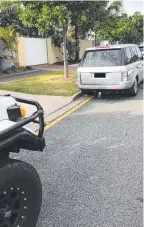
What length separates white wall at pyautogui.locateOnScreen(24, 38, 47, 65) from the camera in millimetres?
21234

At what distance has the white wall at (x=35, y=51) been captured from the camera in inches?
836

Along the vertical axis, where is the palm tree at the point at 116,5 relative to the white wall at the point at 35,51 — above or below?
above

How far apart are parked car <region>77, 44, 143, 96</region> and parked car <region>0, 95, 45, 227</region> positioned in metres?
6.19

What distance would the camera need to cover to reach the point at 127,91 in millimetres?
9188

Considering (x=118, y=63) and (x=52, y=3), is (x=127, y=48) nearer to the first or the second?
(x=118, y=63)

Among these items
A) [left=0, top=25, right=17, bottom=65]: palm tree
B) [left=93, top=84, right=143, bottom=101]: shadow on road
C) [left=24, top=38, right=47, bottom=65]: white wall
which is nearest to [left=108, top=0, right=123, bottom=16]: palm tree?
[left=24, top=38, right=47, bottom=65]: white wall

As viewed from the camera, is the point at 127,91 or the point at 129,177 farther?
the point at 127,91

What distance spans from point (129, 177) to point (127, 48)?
6524mm

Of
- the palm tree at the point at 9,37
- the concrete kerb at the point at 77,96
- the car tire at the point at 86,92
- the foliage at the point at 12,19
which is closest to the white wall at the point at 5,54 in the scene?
the palm tree at the point at 9,37

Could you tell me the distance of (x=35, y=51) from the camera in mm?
22312

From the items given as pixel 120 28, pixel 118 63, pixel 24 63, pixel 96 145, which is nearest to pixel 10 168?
pixel 96 145

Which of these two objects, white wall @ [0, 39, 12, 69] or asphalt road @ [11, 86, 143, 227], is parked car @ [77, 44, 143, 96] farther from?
white wall @ [0, 39, 12, 69]

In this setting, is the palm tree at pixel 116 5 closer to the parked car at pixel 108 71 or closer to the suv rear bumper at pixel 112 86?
the parked car at pixel 108 71

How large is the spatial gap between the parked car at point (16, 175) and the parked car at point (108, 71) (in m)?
6.19
